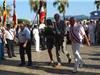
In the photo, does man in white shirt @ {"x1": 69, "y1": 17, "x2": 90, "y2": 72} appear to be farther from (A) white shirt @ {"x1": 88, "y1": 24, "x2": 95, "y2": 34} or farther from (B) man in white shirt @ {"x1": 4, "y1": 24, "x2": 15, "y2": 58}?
(A) white shirt @ {"x1": 88, "y1": 24, "x2": 95, "y2": 34}

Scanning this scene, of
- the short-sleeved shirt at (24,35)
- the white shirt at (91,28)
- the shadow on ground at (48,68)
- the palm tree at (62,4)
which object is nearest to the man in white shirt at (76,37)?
the shadow on ground at (48,68)

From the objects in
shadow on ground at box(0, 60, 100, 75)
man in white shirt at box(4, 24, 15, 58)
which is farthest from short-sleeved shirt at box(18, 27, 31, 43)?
man in white shirt at box(4, 24, 15, 58)

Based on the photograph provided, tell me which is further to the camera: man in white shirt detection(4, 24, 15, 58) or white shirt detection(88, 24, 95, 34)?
white shirt detection(88, 24, 95, 34)

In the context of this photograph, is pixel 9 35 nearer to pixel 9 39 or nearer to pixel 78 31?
pixel 9 39

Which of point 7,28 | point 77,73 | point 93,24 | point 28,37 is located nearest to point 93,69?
point 77,73

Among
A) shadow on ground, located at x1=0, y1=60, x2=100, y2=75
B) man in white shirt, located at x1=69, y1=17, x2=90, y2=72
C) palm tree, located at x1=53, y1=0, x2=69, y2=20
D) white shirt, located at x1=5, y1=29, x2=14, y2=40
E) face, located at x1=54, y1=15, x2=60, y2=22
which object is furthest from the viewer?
palm tree, located at x1=53, y1=0, x2=69, y2=20

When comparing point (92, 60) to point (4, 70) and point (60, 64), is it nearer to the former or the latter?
point (60, 64)

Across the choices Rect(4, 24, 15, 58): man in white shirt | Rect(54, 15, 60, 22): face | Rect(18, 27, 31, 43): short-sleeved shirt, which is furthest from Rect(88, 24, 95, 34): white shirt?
Rect(54, 15, 60, 22): face

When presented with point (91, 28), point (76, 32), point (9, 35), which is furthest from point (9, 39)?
point (91, 28)

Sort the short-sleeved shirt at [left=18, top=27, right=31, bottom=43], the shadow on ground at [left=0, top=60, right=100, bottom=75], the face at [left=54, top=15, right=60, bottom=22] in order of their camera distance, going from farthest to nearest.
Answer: the short-sleeved shirt at [left=18, top=27, right=31, bottom=43]
the face at [left=54, top=15, right=60, bottom=22]
the shadow on ground at [left=0, top=60, right=100, bottom=75]

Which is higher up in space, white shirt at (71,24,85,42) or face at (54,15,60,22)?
face at (54,15,60,22)

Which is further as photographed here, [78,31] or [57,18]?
[57,18]

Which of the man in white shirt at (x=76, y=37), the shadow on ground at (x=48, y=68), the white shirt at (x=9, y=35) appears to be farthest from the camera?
the white shirt at (x=9, y=35)

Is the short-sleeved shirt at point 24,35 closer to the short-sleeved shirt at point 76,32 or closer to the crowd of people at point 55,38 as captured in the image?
the crowd of people at point 55,38
